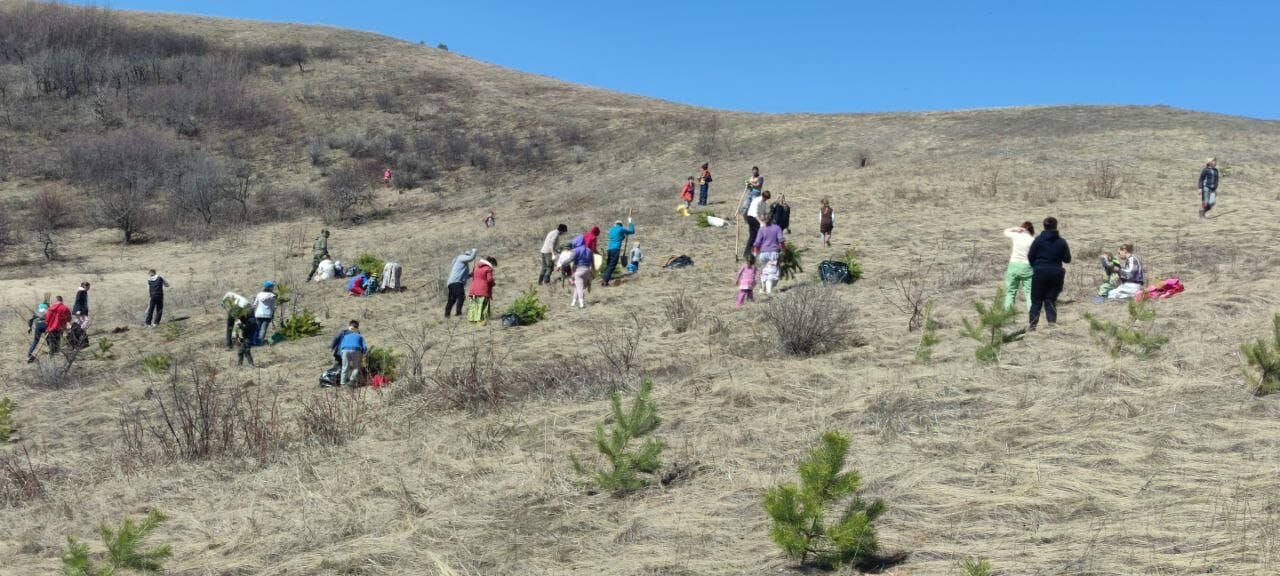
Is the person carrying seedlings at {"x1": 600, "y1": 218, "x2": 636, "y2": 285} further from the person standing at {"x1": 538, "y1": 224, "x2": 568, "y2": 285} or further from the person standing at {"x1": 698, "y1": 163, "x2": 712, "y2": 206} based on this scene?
the person standing at {"x1": 698, "y1": 163, "x2": 712, "y2": 206}

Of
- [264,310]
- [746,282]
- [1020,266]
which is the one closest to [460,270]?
[264,310]

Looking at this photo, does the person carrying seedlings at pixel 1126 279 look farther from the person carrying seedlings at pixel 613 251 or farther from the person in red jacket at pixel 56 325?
the person in red jacket at pixel 56 325

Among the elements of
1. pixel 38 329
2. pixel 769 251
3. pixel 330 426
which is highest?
pixel 769 251

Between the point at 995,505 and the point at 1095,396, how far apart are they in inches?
84.6

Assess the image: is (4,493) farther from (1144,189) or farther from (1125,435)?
(1144,189)

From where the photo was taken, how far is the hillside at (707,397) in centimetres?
489

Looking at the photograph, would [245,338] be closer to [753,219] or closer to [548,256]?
[548,256]

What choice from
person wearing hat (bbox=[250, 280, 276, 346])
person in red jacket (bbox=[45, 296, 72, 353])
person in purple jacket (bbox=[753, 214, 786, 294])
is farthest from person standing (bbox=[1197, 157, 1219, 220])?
person in red jacket (bbox=[45, 296, 72, 353])

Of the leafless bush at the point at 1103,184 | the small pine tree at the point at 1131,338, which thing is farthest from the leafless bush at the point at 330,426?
the leafless bush at the point at 1103,184

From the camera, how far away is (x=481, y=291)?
47.5ft

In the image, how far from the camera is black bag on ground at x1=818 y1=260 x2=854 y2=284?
46.5 ft

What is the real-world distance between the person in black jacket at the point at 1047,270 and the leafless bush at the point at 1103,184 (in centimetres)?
1386

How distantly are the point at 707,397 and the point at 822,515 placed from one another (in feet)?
11.4

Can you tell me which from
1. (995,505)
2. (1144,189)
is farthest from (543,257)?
(1144,189)
